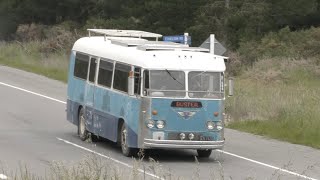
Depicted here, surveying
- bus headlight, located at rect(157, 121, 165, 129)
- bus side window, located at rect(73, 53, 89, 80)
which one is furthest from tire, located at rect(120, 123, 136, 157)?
bus side window, located at rect(73, 53, 89, 80)

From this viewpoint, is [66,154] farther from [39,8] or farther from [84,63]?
[39,8]

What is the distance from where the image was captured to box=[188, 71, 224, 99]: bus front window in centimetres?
1877

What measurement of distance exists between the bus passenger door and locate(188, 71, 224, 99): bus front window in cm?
334

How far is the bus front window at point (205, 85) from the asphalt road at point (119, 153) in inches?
54.9

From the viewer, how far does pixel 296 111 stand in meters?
24.4

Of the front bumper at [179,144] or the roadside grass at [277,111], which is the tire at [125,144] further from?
the roadside grass at [277,111]

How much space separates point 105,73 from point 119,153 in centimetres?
207

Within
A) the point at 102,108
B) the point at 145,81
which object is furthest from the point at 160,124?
the point at 102,108

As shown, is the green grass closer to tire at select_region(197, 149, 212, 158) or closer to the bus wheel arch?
tire at select_region(197, 149, 212, 158)

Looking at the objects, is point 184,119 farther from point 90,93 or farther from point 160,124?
point 90,93

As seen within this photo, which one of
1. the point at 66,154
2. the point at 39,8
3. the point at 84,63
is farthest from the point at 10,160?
the point at 39,8

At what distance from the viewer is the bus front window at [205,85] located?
1877 cm

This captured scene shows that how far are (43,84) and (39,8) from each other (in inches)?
1694

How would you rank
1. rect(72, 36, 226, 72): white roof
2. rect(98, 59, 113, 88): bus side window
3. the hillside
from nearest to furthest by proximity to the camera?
rect(72, 36, 226, 72): white roof, rect(98, 59, 113, 88): bus side window, the hillside
